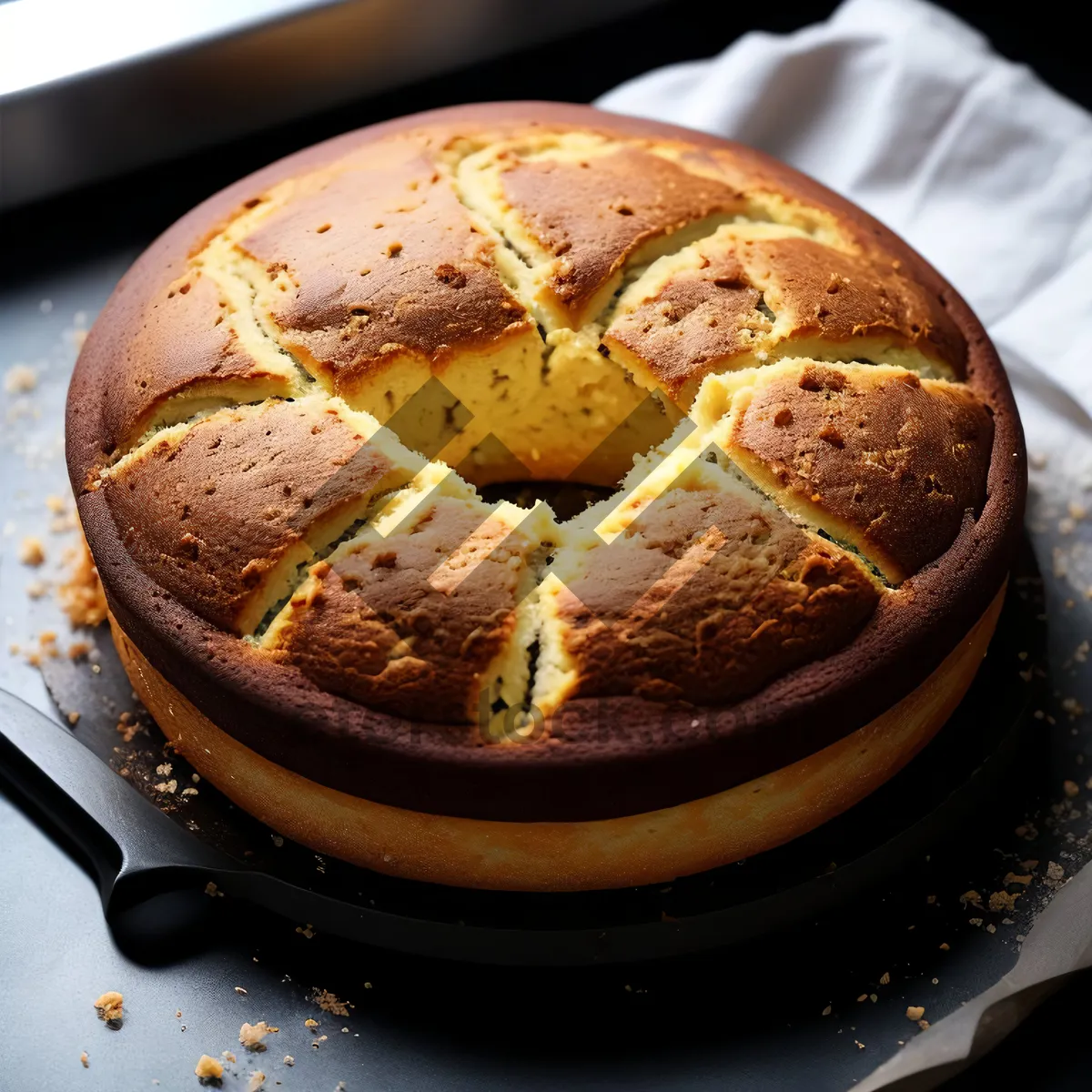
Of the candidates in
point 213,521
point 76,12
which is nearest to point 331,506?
point 213,521

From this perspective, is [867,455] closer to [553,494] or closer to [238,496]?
[553,494]

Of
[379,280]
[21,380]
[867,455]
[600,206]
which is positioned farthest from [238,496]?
[21,380]

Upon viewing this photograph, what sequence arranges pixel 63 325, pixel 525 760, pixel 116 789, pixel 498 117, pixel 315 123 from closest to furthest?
pixel 525 760 < pixel 116 789 < pixel 498 117 < pixel 63 325 < pixel 315 123

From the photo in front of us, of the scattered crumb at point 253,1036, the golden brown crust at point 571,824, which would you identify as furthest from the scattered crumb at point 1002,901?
the scattered crumb at point 253,1036

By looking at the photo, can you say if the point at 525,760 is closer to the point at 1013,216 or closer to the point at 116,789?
the point at 116,789

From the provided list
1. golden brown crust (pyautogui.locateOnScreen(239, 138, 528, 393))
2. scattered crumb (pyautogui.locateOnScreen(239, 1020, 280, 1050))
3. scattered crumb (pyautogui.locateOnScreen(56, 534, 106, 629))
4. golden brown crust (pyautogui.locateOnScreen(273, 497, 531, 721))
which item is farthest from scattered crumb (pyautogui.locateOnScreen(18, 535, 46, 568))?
scattered crumb (pyautogui.locateOnScreen(239, 1020, 280, 1050))

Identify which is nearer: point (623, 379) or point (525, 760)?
point (525, 760)
